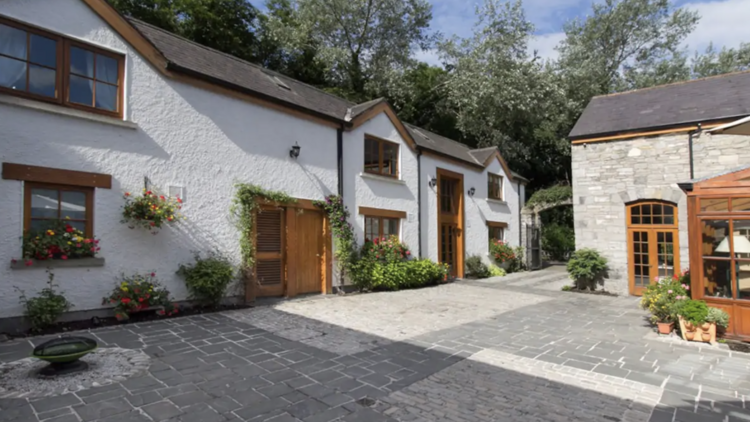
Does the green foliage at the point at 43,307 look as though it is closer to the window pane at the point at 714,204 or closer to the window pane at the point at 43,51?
the window pane at the point at 43,51

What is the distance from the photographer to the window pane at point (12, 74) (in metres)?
5.79

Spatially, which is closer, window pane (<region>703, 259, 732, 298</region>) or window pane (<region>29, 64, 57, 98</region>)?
window pane (<region>29, 64, 57, 98</region>)

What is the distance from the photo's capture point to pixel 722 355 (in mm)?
5684

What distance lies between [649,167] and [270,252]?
1037cm

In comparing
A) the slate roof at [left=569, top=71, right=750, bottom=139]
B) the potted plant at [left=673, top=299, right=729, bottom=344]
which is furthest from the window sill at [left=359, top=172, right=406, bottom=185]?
the potted plant at [left=673, top=299, right=729, bottom=344]

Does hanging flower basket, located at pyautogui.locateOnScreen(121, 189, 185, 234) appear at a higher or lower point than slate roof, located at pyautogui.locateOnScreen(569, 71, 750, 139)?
lower

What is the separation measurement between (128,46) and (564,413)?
8211 mm

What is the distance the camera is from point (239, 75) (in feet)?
30.6

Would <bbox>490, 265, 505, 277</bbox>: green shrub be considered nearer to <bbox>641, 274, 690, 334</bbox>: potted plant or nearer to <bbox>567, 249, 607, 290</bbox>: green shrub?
<bbox>567, 249, 607, 290</bbox>: green shrub

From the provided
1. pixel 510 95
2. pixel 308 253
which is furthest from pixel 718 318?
pixel 510 95

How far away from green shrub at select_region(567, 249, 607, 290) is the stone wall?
0.76 ft

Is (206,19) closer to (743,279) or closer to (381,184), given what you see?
(381,184)

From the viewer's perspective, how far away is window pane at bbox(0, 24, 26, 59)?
5.82 metres

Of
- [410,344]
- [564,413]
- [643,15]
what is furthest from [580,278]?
[643,15]
